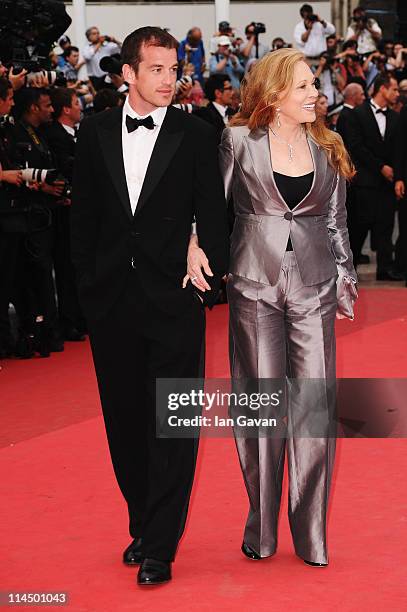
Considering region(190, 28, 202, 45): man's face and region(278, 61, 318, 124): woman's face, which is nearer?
region(278, 61, 318, 124): woman's face

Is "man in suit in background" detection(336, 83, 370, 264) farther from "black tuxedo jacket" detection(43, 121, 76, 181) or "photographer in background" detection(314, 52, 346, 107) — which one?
"photographer in background" detection(314, 52, 346, 107)

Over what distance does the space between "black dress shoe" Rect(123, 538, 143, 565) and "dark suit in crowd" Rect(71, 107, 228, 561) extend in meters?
0.21

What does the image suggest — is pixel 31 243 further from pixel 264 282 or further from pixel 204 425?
pixel 264 282

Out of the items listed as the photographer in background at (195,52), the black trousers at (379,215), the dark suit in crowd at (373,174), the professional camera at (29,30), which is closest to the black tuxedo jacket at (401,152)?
the dark suit in crowd at (373,174)

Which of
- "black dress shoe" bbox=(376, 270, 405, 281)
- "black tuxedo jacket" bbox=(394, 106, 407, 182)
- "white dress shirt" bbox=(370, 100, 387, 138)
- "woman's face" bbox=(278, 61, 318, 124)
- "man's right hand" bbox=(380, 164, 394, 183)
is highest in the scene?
"woman's face" bbox=(278, 61, 318, 124)

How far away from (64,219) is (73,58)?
8.05m

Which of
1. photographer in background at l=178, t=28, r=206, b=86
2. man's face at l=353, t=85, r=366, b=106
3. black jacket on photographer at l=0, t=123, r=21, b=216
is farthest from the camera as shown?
photographer in background at l=178, t=28, r=206, b=86

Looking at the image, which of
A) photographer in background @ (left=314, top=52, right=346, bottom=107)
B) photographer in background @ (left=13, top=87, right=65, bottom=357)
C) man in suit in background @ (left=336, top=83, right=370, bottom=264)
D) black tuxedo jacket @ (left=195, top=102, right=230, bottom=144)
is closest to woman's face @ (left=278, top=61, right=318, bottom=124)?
photographer in background @ (left=13, top=87, right=65, bottom=357)

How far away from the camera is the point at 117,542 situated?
14.8 ft

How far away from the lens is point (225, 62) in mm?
16766

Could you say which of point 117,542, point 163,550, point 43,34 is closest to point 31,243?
point 43,34

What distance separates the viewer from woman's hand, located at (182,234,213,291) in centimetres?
397

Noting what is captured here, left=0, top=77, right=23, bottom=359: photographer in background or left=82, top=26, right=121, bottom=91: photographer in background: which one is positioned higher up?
left=82, top=26, right=121, bottom=91: photographer in background

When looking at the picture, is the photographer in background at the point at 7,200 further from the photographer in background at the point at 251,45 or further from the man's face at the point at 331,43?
the man's face at the point at 331,43
